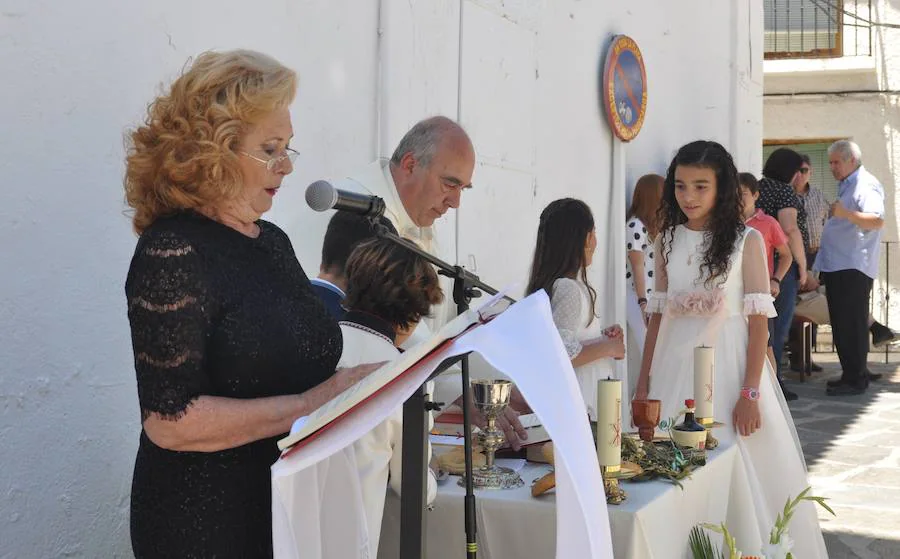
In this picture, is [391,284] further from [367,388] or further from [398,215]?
[398,215]

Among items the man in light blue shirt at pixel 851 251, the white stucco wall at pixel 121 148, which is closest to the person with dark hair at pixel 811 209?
the man in light blue shirt at pixel 851 251

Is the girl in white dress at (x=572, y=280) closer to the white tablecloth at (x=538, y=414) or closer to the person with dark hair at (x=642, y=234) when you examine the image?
the white tablecloth at (x=538, y=414)

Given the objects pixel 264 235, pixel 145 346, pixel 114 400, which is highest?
pixel 264 235

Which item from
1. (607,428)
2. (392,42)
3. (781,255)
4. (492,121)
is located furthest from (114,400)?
(781,255)

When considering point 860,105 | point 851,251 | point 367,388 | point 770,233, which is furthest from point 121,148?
point 860,105

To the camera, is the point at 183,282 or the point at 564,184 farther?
the point at 564,184

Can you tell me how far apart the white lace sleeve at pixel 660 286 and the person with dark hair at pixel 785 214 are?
4.50 m

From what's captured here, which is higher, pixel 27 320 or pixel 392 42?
pixel 392 42

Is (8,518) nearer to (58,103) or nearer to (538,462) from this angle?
(58,103)

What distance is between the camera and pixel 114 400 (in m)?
3.27

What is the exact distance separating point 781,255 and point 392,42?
15.3 feet

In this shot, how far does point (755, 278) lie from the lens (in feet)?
14.1

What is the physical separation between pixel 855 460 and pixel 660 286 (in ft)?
10.4

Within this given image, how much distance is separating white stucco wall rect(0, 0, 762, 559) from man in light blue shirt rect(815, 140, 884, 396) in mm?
3547
